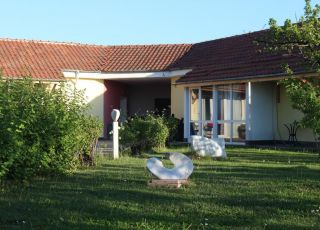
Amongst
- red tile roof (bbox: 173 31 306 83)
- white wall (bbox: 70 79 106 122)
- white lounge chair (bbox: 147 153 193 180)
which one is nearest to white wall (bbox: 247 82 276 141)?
red tile roof (bbox: 173 31 306 83)

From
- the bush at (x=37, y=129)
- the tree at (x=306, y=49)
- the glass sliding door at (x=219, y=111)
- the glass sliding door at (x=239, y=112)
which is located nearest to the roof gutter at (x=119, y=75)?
the glass sliding door at (x=219, y=111)

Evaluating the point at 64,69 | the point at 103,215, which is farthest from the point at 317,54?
the point at 64,69

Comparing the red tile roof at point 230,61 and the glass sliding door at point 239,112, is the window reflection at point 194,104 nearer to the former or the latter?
the red tile roof at point 230,61

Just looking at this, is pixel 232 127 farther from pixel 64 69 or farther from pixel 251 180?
pixel 251 180

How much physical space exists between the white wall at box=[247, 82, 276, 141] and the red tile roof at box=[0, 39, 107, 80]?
9.37 meters

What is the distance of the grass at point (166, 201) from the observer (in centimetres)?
681

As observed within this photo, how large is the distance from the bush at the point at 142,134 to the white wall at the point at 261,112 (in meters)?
4.00

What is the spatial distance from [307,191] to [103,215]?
149 inches

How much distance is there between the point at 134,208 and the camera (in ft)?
25.3

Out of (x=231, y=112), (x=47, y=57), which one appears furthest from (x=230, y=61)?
(x=47, y=57)

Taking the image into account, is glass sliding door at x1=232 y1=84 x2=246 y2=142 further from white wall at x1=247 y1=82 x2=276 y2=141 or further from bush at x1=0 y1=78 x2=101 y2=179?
bush at x1=0 y1=78 x2=101 y2=179

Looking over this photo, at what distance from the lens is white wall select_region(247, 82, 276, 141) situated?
70.0ft

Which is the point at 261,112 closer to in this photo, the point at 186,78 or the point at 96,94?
the point at 186,78

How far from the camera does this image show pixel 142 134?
60.8 ft
